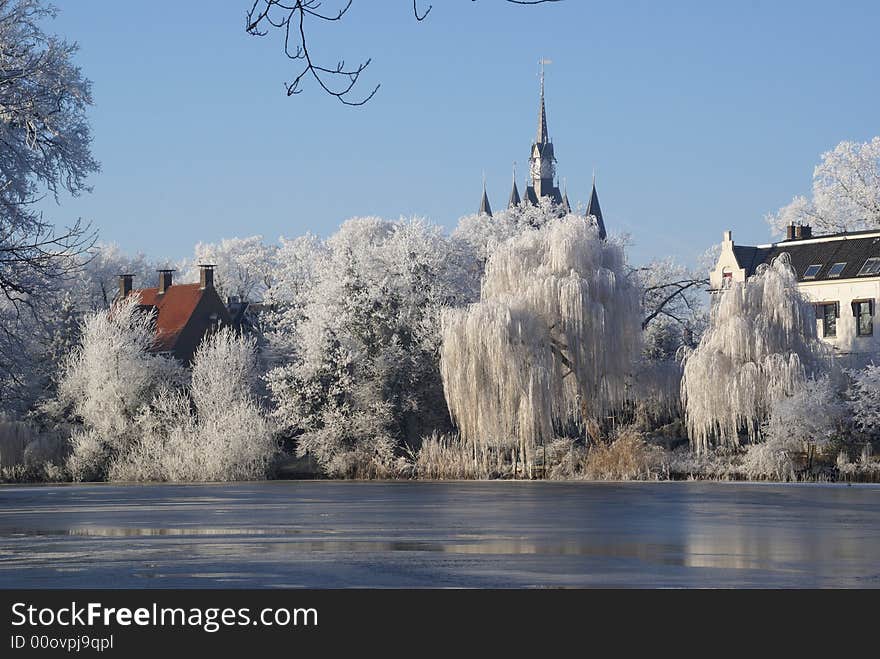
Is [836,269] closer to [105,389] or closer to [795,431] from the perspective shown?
[795,431]

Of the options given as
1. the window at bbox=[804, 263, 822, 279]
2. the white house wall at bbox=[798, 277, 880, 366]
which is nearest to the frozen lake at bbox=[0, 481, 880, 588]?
the white house wall at bbox=[798, 277, 880, 366]

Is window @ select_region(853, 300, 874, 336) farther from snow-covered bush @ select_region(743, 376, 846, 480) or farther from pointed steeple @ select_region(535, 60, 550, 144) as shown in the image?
pointed steeple @ select_region(535, 60, 550, 144)

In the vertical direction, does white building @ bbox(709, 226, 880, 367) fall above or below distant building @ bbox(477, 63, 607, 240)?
below

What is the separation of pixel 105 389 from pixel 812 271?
1221 inches

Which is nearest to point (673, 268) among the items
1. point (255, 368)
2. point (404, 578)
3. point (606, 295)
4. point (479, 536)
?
point (255, 368)

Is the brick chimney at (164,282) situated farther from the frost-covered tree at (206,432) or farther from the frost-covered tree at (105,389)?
the frost-covered tree at (206,432)

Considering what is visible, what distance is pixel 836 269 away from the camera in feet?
195

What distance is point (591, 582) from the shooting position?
13.4 m

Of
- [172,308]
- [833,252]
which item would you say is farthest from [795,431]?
[172,308]

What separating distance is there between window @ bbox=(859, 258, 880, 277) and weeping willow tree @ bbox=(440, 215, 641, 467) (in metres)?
16.4

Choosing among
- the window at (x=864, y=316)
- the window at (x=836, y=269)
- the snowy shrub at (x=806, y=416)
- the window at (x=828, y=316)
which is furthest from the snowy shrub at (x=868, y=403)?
the window at (x=836, y=269)

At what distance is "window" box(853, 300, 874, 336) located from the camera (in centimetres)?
5734

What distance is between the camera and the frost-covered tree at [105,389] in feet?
170

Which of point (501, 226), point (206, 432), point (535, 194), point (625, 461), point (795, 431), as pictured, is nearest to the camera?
point (795, 431)
